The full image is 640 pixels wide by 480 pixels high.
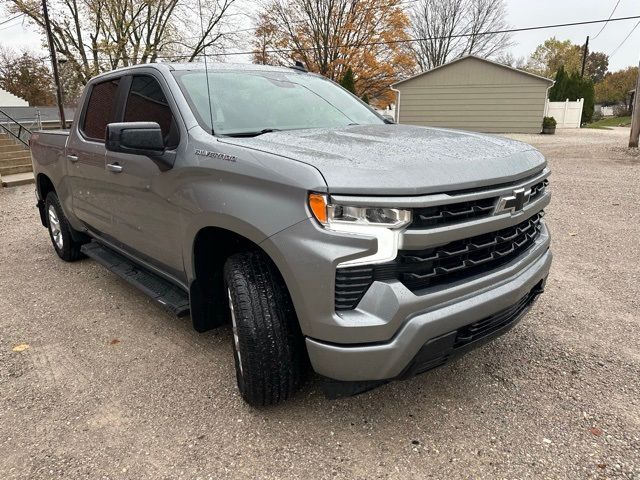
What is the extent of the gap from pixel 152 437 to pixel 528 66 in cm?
6431

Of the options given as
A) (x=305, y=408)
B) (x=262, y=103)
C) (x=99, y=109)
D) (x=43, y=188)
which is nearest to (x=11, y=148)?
(x=43, y=188)

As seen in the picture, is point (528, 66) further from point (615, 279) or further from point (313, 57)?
point (615, 279)

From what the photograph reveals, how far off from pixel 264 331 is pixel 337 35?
31479mm

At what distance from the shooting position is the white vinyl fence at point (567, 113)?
27.4 metres

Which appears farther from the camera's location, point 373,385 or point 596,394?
point 596,394

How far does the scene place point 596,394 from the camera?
2621mm

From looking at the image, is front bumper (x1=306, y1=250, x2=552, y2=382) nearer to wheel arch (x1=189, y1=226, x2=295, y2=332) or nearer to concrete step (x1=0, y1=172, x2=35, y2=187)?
wheel arch (x1=189, y1=226, x2=295, y2=332)

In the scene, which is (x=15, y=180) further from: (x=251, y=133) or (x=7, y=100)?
(x=7, y=100)

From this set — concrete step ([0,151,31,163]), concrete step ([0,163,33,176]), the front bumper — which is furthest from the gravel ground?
concrete step ([0,151,31,163])

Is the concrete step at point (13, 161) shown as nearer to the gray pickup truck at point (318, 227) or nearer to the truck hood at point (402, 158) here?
the gray pickup truck at point (318, 227)

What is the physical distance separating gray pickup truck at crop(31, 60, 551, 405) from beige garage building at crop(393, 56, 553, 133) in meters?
21.6

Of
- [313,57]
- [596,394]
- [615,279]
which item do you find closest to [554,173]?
[615,279]

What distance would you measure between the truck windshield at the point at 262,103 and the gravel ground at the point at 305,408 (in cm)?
150

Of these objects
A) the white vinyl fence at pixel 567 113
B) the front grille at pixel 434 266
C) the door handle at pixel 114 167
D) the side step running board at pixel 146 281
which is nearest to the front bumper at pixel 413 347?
the front grille at pixel 434 266
